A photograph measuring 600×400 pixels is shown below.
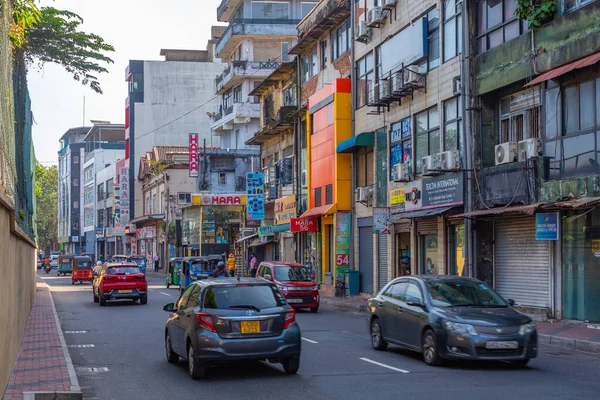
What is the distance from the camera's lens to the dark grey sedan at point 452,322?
44.4 feet

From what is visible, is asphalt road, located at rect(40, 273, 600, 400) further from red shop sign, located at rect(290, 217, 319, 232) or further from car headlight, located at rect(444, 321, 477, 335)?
red shop sign, located at rect(290, 217, 319, 232)

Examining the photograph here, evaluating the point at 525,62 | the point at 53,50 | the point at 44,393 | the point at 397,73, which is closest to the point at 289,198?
the point at 397,73

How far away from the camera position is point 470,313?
552 inches

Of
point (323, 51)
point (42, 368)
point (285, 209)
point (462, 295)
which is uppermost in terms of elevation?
point (323, 51)

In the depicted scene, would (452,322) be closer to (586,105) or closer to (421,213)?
(586,105)

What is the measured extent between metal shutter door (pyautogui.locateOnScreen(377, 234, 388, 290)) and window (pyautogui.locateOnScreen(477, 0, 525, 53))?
411 inches

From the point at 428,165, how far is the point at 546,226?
6957 mm

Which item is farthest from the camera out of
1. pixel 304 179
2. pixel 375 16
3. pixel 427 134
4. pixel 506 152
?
pixel 304 179

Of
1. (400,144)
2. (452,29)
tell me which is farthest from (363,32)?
(452,29)

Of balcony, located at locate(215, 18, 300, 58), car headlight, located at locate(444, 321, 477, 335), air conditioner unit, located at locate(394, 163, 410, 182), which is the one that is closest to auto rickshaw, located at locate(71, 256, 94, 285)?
balcony, located at locate(215, 18, 300, 58)

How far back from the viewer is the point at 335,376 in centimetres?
1317

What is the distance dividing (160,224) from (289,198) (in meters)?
39.7

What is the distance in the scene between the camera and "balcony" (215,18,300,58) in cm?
6238

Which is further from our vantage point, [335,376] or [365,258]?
[365,258]
